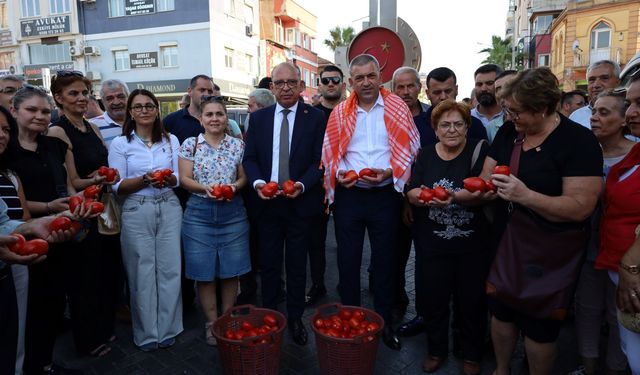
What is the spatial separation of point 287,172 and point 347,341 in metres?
1.64

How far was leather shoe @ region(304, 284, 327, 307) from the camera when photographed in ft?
15.8

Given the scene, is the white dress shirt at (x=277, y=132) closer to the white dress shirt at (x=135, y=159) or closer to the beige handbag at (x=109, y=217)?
the white dress shirt at (x=135, y=159)

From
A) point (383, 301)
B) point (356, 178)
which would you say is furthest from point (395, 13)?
point (383, 301)

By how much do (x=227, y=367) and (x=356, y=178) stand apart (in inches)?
70.3

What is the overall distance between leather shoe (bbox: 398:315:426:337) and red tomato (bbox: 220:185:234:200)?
2.12m

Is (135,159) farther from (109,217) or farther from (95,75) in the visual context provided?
(95,75)

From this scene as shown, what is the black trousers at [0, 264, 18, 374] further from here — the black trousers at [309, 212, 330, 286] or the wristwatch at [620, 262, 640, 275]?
the wristwatch at [620, 262, 640, 275]

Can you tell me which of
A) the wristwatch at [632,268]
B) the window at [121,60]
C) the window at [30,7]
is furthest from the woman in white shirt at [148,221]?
the window at [30,7]

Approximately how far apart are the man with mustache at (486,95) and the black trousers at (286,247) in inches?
101

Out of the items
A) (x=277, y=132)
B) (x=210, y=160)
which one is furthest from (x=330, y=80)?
(x=210, y=160)

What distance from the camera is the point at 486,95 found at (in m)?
4.87

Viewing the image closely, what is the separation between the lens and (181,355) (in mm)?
3723

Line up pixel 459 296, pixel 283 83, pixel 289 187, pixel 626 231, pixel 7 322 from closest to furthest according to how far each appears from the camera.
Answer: pixel 7 322
pixel 626 231
pixel 459 296
pixel 289 187
pixel 283 83

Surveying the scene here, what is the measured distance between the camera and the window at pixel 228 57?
26.4 m
